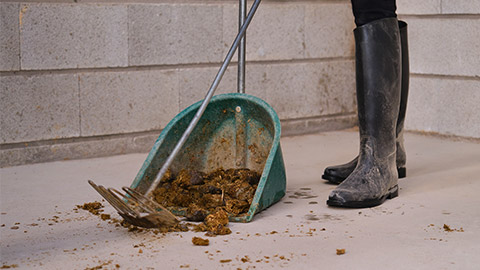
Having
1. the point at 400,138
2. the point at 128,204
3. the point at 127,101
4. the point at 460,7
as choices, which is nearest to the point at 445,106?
the point at 460,7

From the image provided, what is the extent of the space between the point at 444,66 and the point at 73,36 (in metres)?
1.81

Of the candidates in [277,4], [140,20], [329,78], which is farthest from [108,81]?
[329,78]

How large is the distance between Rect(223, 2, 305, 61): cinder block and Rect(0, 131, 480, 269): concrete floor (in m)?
0.97

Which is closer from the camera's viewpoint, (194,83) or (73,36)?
(73,36)

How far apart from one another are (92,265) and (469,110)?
2365 millimetres

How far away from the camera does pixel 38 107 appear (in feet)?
9.36

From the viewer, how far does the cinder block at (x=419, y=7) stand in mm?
3463

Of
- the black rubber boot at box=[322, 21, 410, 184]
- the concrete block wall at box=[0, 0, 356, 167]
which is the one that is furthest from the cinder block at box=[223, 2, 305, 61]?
the black rubber boot at box=[322, 21, 410, 184]

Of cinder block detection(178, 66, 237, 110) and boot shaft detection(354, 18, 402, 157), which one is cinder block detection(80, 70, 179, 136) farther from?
boot shaft detection(354, 18, 402, 157)

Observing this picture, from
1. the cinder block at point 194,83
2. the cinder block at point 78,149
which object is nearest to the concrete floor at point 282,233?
the cinder block at point 78,149

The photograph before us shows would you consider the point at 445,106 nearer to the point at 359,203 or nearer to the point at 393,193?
the point at 393,193

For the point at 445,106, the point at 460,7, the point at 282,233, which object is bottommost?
the point at 282,233

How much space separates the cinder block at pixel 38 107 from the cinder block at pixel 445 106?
1.74 metres

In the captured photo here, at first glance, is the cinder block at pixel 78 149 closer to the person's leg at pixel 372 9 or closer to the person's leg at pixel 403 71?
the person's leg at pixel 403 71
